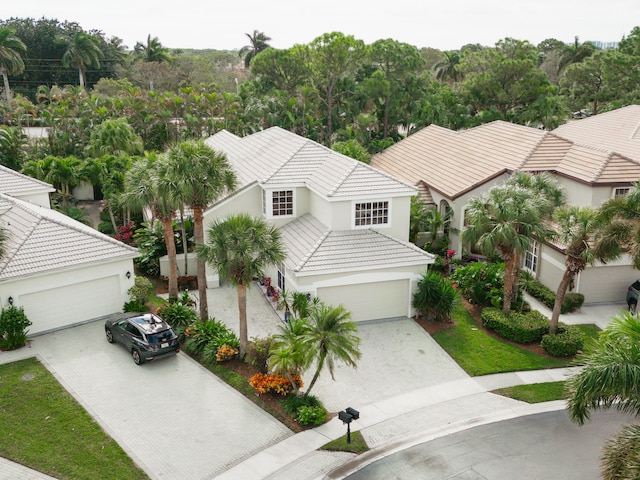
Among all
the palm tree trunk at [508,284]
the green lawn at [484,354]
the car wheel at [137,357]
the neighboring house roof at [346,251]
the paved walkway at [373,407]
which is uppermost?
the neighboring house roof at [346,251]

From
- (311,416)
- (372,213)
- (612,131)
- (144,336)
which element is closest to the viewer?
(311,416)

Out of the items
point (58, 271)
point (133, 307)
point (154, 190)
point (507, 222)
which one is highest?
point (154, 190)

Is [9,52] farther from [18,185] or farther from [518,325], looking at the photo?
[518,325]

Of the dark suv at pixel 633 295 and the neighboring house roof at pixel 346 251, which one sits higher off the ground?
the neighboring house roof at pixel 346 251

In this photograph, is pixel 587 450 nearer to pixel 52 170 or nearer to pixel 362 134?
pixel 52 170

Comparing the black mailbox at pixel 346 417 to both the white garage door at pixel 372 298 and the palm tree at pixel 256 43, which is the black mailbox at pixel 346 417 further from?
the palm tree at pixel 256 43

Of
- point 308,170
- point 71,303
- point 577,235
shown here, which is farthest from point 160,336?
point 577,235

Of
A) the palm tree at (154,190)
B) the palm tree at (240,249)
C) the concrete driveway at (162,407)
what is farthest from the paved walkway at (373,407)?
the palm tree at (154,190)
